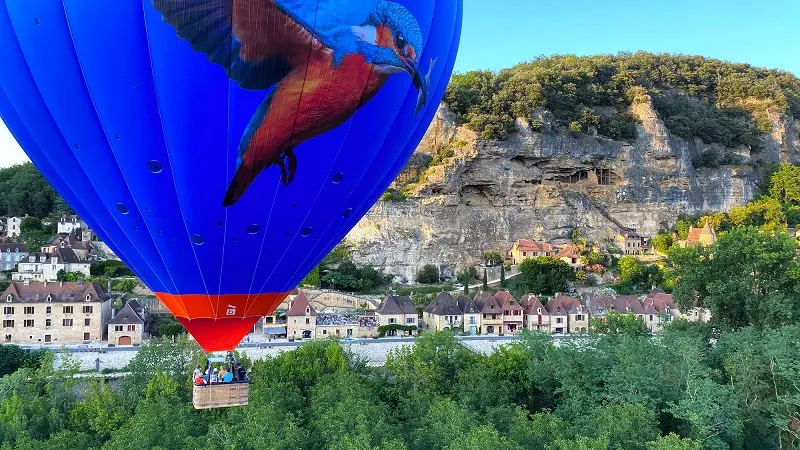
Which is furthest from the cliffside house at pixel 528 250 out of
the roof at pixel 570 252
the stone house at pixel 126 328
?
the stone house at pixel 126 328

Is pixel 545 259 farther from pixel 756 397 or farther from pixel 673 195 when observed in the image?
pixel 756 397

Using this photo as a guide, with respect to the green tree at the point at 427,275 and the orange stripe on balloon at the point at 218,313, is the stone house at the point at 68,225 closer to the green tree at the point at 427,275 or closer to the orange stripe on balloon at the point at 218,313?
the green tree at the point at 427,275

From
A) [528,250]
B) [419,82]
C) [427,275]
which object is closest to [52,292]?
[427,275]

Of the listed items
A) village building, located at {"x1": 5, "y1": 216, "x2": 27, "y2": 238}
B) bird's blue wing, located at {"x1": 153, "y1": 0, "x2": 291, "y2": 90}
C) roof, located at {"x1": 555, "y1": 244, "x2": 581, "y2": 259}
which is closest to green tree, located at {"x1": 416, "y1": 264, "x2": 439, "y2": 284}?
roof, located at {"x1": 555, "y1": 244, "x2": 581, "y2": 259}

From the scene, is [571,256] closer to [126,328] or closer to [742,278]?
[742,278]

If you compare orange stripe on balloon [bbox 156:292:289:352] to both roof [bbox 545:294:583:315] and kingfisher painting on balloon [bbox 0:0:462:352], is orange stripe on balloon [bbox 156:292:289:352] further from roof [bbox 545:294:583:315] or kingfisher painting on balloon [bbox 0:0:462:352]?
roof [bbox 545:294:583:315]
